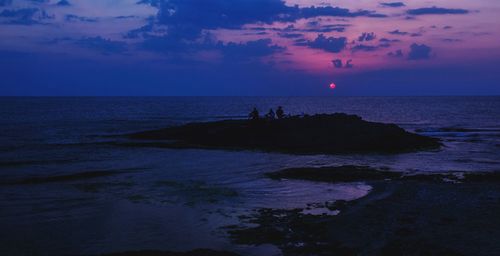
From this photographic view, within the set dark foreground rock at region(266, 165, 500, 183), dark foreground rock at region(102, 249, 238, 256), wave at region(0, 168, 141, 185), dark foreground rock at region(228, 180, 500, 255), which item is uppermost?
dark foreground rock at region(102, 249, 238, 256)

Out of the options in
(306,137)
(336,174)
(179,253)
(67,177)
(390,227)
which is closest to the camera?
(179,253)

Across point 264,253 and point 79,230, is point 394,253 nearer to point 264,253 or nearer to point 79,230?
point 264,253

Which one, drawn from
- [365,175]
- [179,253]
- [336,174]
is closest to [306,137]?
[336,174]

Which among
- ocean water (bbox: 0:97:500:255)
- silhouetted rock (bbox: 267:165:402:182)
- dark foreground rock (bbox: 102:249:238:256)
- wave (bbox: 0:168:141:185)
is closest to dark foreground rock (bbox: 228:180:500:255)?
ocean water (bbox: 0:97:500:255)

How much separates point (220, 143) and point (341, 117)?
52.5 ft

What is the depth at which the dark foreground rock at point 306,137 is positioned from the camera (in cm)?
4297

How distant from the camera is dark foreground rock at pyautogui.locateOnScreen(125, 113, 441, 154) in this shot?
43.0 m

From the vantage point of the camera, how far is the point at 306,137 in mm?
46406

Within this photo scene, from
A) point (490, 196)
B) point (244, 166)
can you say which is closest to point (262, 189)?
point (244, 166)

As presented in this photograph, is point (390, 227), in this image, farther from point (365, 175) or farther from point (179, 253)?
point (365, 175)

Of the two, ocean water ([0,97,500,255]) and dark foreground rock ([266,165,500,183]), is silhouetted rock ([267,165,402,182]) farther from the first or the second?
ocean water ([0,97,500,255])

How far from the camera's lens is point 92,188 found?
25.2 meters

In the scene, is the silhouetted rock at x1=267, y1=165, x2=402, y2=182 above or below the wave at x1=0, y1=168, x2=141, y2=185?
below

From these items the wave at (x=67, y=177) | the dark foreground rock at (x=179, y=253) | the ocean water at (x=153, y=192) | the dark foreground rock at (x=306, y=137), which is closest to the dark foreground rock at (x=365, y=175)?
the ocean water at (x=153, y=192)
